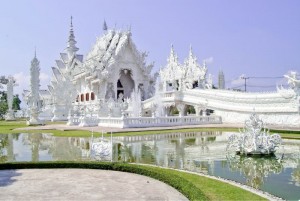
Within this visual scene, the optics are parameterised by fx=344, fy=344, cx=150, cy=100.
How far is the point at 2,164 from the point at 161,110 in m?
25.3

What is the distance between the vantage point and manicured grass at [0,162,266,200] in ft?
19.3

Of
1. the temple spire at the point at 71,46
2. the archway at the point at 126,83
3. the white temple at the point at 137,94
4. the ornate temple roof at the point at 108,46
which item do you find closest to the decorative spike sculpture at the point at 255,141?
the white temple at the point at 137,94

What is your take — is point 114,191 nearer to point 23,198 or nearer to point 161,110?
point 23,198

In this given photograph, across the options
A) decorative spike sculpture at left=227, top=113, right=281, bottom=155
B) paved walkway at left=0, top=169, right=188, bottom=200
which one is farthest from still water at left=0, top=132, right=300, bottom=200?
paved walkway at left=0, top=169, right=188, bottom=200

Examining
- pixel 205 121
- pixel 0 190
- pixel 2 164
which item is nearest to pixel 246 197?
pixel 0 190

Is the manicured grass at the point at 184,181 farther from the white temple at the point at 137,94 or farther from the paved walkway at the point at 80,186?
the white temple at the point at 137,94

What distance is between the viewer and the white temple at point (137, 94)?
25.3 m

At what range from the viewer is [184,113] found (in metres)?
33.3

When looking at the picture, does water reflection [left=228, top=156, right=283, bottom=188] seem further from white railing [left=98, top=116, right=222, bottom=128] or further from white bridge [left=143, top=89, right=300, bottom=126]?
white railing [left=98, top=116, right=222, bottom=128]

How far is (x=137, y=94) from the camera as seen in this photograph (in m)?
39.4

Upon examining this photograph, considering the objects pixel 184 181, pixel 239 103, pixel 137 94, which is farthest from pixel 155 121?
pixel 184 181

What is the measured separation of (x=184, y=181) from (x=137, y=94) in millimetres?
32830

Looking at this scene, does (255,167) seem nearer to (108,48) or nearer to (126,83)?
(108,48)

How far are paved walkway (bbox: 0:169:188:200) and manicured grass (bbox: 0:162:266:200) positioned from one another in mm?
176
